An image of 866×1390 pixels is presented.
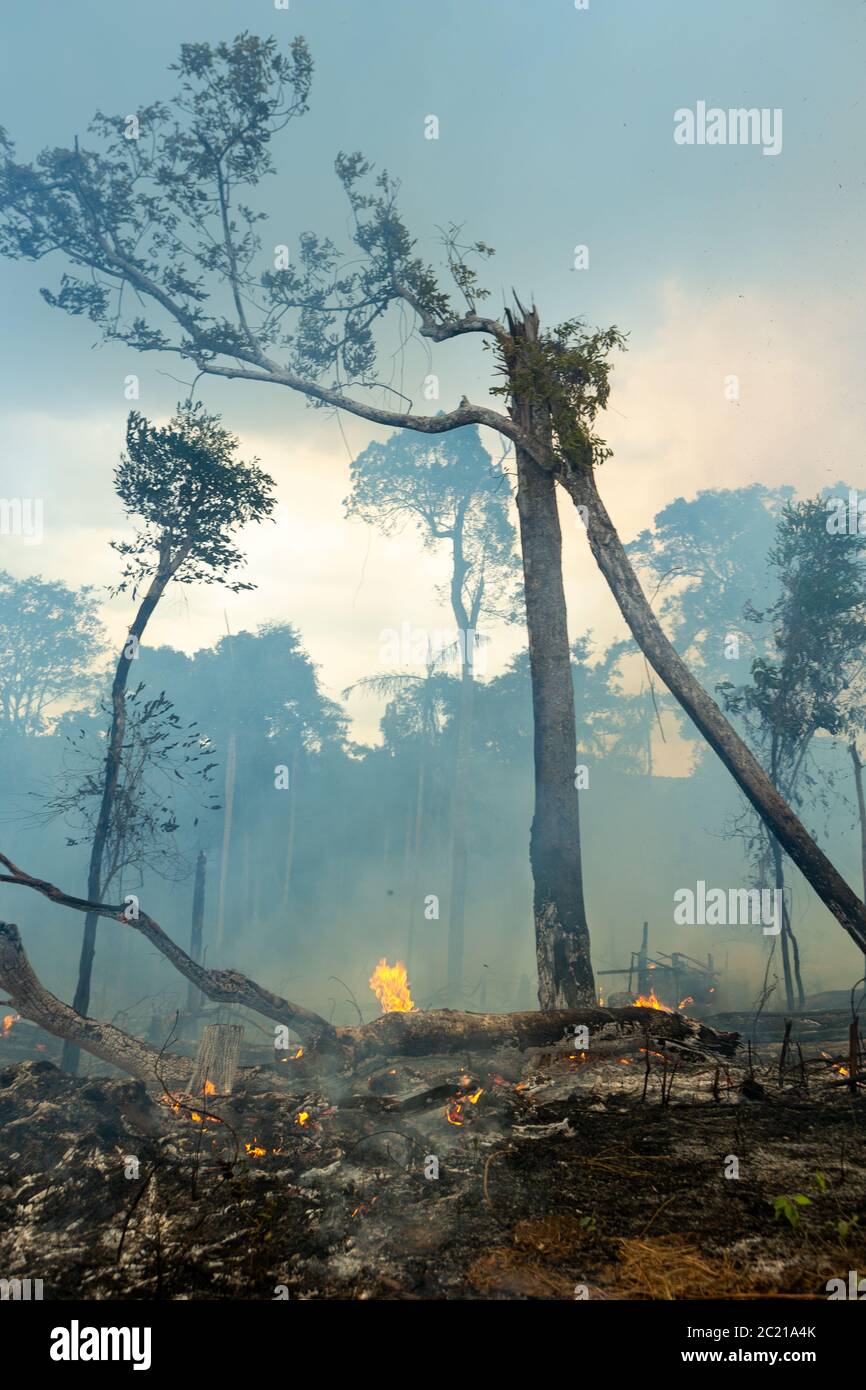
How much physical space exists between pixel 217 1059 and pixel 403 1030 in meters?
2.45

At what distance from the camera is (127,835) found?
1423 cm

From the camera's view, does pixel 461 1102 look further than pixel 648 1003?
No

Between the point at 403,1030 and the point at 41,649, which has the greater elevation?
the point at 41,649

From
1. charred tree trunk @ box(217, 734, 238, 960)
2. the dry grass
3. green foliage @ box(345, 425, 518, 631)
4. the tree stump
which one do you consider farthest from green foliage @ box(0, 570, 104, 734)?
the dry grass

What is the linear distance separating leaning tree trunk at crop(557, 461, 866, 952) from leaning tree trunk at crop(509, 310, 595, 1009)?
92 cm

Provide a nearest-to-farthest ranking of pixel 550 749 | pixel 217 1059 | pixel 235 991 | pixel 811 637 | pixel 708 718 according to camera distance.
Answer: pixel 217 1059 → pixel 708 718 → pixel 235 991 → pixel 550 749 → pixel 811 637

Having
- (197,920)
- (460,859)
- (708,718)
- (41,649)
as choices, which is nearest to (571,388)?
(708,718)

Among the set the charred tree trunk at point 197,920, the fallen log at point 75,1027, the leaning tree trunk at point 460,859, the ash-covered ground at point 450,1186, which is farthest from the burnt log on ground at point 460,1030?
the leaning tree trunk at point 460,859

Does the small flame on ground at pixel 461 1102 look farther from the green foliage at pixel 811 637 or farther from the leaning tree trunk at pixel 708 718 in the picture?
the green foliage at pixel 811 637

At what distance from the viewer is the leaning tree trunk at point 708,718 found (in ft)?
27.8

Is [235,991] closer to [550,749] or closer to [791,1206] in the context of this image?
[550,749]

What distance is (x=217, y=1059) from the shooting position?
8812mm
